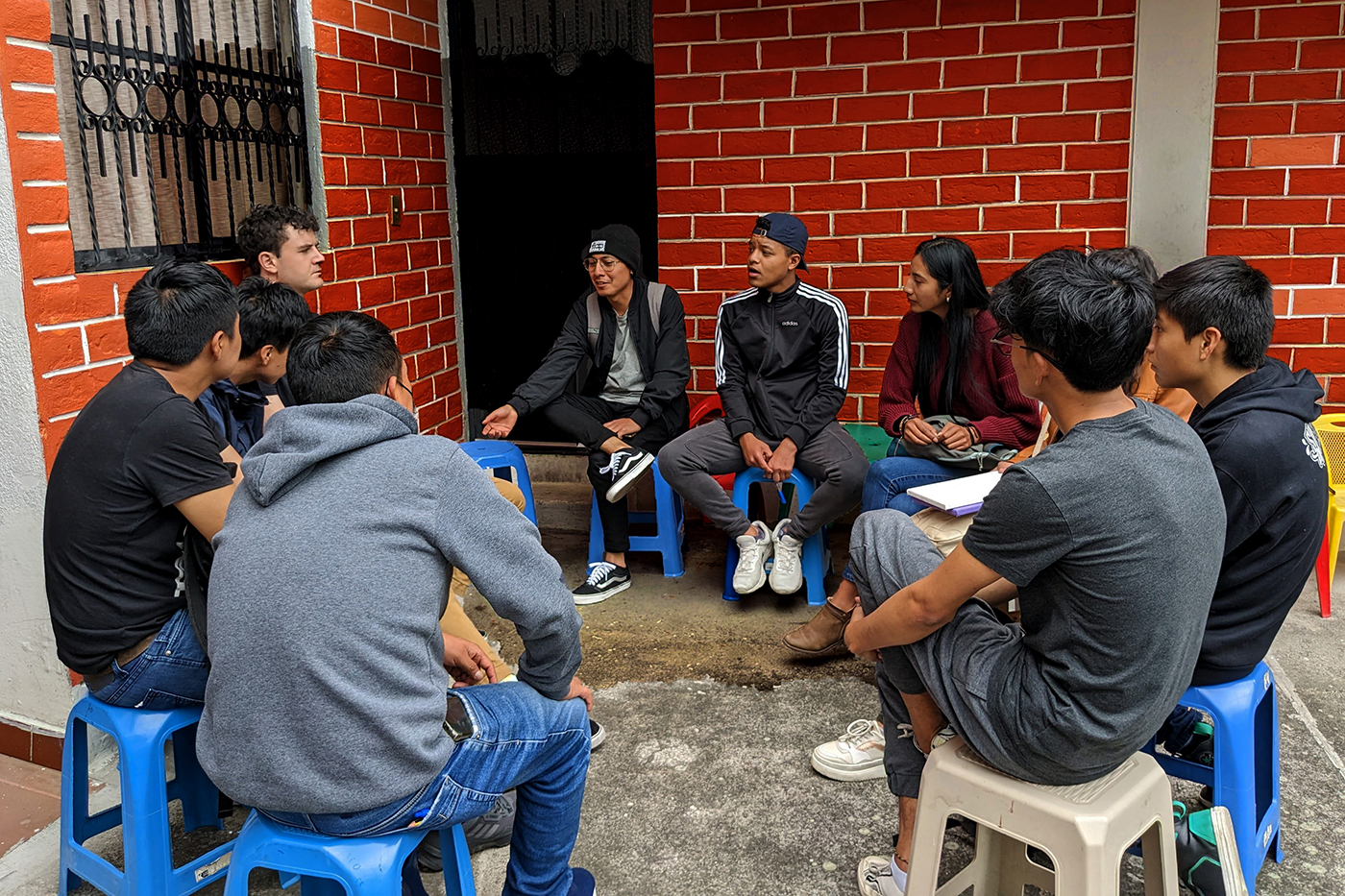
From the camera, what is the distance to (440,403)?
5582 mm

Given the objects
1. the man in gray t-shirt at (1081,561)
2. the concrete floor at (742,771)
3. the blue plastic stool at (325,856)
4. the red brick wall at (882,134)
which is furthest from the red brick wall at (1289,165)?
the blue plastic stool at (325,856)

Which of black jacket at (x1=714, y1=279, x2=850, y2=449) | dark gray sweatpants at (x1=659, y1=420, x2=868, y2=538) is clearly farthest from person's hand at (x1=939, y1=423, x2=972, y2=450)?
black jacket at (x1=714, y1=279, x2=850, y2=449)

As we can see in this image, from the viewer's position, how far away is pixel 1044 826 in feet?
6.77

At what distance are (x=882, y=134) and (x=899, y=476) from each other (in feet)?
5.75

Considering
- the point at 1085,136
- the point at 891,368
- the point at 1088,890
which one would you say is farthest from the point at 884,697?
the point at 1085,136

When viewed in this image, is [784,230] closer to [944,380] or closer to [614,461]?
[944,380]

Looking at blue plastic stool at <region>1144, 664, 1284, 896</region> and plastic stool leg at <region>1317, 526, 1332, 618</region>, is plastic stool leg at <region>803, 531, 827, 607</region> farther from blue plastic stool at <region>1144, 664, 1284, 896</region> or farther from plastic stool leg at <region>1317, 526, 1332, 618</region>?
blue plastic stool at <region>1144, 664, 1284, 896</region>

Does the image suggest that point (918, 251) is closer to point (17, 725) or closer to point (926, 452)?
point (926, 452)

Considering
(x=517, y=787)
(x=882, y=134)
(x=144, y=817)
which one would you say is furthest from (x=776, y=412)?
(x=144, y=817)

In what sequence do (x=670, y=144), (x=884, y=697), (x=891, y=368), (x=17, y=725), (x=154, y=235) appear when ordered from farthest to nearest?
(x=670, y=144)
(x=891, y=368)
(x=154, y=235)
(x=17, y=725)
(x=884, y=697)

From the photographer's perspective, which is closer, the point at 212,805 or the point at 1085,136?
the point at 212,805

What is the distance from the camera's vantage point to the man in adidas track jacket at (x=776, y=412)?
436 cm

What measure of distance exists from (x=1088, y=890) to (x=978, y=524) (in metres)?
0.70

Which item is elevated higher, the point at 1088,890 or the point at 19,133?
the point at 19,133
